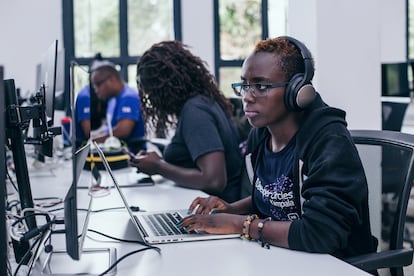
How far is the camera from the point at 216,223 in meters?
1.33

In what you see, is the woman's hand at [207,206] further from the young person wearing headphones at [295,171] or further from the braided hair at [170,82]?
the braided hair at [170,82]

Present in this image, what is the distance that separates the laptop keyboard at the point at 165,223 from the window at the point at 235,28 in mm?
4053

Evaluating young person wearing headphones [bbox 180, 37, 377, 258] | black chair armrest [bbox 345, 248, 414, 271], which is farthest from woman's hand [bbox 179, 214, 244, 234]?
black chair armrest [bbox 345, 248, 414, 271]

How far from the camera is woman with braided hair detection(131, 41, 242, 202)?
197cm

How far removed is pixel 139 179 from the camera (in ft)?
7.40

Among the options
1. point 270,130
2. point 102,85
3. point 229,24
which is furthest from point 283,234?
point 229,24

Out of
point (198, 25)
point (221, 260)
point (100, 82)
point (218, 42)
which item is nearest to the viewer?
point (221, 260)

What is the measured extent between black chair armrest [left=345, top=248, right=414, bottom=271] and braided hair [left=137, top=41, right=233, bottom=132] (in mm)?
1077

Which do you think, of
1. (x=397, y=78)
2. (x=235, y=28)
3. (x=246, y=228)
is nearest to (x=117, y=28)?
(x=235, y=28)

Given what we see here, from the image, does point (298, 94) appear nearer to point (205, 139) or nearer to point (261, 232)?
point (261, 232)

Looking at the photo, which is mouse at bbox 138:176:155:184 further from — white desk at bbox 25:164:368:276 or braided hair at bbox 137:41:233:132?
white desk at bbox 25:164:368:276

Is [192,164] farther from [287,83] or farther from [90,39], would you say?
[90,39]

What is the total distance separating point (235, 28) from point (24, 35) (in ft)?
6.79

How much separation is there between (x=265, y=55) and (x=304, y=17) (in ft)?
1.99
